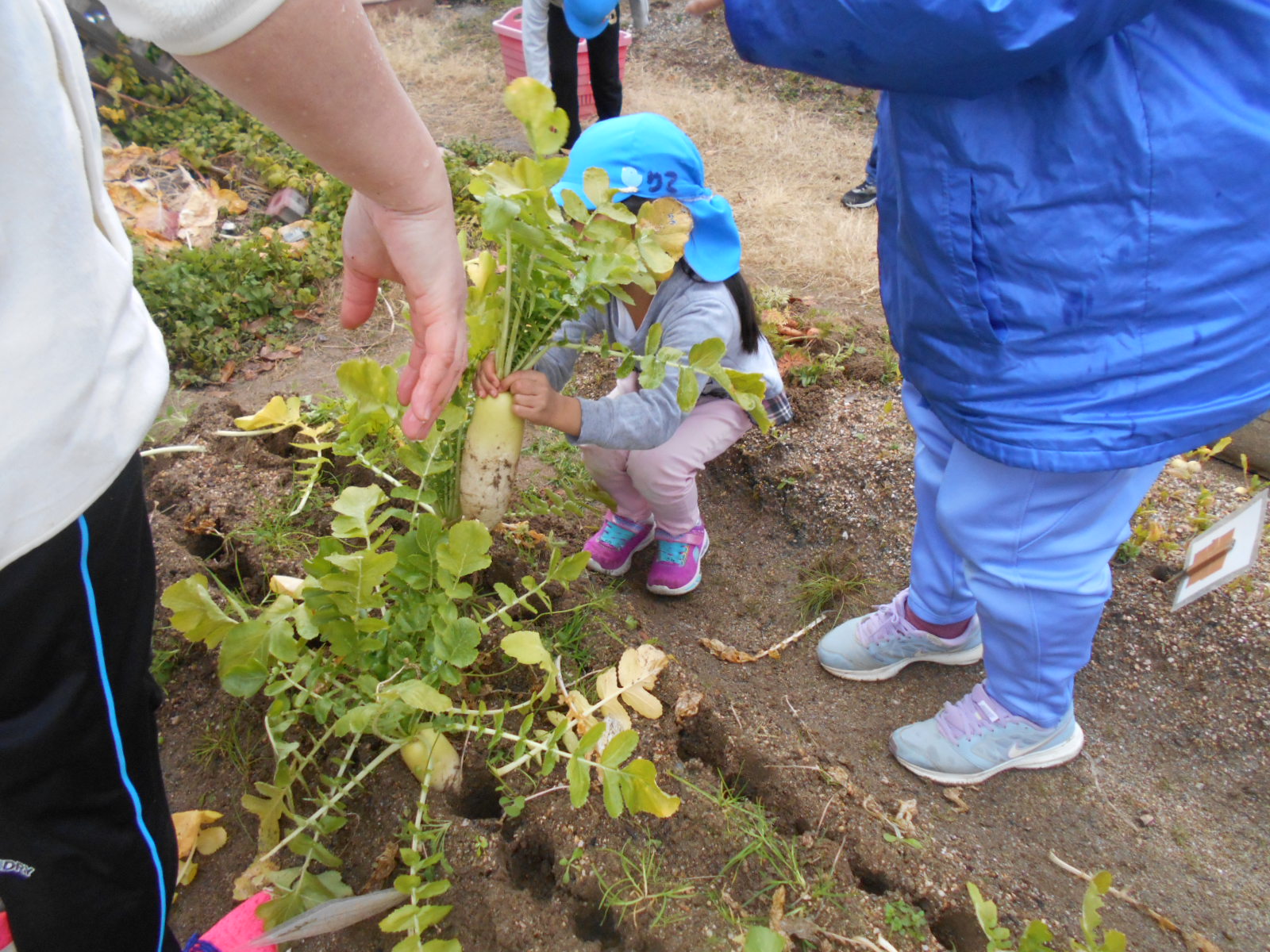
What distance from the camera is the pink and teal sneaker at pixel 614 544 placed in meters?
2.27

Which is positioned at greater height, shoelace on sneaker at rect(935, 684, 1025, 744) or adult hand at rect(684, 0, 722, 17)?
adult hand at rect(684, 0, 722, 17)

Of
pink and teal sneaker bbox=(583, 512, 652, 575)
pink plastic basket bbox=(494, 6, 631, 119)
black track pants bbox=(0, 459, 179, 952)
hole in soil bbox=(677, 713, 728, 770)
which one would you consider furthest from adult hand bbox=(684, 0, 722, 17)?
pink plastic basket bbox=(494, 6, 631, 119)

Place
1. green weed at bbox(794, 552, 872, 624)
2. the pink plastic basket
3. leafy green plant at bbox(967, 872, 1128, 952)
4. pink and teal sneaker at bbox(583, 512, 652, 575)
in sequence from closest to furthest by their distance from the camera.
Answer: leafy green plant at bbox(967, 872, 1128, 952) → green weed at bbox(794, 552, 872, 624) → pink and teal sneaker at bbox(583, 512, 652, 575) → the pink plastic basket

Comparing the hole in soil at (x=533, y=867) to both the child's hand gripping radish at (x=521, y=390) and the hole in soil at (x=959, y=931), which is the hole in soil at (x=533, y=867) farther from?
the child's hand gripping radish at (x=521, y=390)

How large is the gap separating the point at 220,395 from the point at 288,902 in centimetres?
207

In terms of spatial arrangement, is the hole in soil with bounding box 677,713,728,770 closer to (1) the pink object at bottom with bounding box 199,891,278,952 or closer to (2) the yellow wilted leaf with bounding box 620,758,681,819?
(2) the yellow wilted leaf with bounding box 620,758,681,819

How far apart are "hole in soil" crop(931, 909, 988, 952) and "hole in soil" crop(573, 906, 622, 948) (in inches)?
21.6

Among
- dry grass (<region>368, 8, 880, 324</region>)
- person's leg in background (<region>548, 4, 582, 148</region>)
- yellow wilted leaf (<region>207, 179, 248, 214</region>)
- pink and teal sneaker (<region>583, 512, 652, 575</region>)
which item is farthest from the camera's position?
person's leg in background (<region>548, 4, 582, 148</region>)

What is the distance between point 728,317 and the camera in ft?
6.22

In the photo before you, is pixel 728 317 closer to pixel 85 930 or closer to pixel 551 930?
pixel 551 930

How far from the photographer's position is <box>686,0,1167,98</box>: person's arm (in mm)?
901

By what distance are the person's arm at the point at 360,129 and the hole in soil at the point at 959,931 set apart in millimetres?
1225

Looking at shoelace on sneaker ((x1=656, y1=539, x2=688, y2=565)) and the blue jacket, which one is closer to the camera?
the blue jacket

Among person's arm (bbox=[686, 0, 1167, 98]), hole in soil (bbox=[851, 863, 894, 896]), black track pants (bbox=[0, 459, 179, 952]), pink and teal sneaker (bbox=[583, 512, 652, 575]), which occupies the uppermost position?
person's arm (bbox=[686, 0, 1167, 98])
